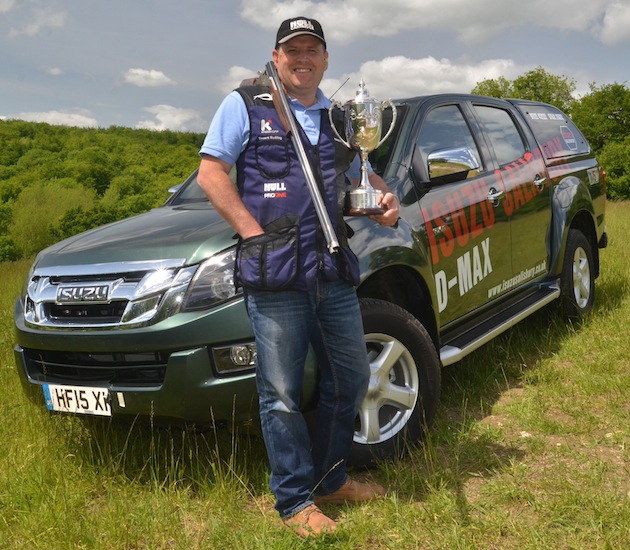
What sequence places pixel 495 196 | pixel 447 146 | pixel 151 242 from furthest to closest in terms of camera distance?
pixel 495 196, pixel 447 146, pixel 151 242

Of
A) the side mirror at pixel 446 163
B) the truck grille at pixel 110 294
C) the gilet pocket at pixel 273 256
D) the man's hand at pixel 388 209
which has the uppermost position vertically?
the side mirror at pixel 446 163

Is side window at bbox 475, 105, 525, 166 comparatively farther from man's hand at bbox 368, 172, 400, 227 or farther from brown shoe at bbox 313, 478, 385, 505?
brown shoe at bbox 313, 478, 385, 505

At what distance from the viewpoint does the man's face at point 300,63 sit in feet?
8.14

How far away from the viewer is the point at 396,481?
2967 millimetres

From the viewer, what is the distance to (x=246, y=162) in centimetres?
242

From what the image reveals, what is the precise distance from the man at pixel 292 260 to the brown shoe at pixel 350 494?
0.12 metres

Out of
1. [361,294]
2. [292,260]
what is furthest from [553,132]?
[292,260]

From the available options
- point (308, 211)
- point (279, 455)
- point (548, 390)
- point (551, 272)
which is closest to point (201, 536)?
point (279, 455)

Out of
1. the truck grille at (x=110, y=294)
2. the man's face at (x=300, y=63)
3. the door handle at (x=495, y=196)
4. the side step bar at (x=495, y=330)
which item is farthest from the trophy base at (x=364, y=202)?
the door handle at (x=495, y=196)

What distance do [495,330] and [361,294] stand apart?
46.3 inches

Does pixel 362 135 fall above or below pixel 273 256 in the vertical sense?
above

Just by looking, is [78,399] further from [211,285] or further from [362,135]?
[362,135]

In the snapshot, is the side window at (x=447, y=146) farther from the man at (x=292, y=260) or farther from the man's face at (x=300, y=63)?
the man's face at (x=300, y=63)

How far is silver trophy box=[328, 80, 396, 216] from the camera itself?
2.50 meters
